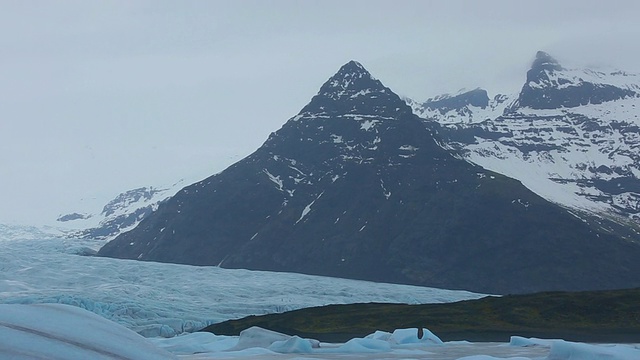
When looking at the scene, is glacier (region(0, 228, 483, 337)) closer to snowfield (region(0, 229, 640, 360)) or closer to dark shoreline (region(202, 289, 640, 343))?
snowfield (region(0, 229, 640, 360))

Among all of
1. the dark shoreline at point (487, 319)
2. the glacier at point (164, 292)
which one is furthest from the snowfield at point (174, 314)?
the dark shoreline at point (487, 319)

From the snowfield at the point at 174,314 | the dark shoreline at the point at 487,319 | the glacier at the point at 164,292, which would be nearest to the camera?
the snowfield at the point at 174,314

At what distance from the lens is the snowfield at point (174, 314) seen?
1333 cm

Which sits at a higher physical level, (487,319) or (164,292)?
(164,292)

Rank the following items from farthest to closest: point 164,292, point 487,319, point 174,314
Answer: point 164,292 < point 174,314 < point 487,319

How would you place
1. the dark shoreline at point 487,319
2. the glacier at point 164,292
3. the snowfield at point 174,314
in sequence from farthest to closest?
1. the glacier at point 164,292
2. the dark shoreline at point 487,319
3. the snowfield at point 174,314

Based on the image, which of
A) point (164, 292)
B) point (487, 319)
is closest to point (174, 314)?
point (164, 292)

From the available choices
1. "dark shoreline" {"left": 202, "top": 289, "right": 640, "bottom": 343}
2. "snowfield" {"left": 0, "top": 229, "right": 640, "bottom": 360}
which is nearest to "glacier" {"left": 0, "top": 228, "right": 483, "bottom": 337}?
"snowfield" {"left": 0, "top": 229, "right": 640, "bottom": 360}

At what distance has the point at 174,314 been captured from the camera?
96.6m

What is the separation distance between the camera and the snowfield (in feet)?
43.7

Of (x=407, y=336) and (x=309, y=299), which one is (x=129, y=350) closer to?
(x=407, y=336)

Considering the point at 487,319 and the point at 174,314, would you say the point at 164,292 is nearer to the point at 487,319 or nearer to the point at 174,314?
the point at 174,314

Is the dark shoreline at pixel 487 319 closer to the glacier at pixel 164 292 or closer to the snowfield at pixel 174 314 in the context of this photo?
the glacier at pixel 164 292

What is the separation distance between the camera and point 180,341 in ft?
147
